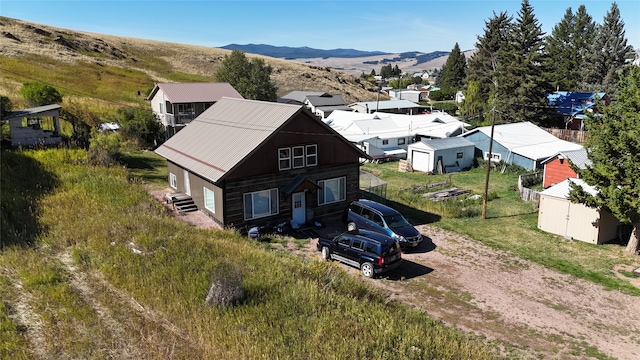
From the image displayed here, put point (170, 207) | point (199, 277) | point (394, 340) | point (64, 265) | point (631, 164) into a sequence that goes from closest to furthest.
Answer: point (394, 340)
point (199, 277)
point (64, 265)
point (631, 164)
point (170, 207)

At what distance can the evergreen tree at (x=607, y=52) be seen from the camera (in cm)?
7094

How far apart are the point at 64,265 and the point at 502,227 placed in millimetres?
21897

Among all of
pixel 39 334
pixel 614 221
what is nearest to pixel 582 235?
pixel 614 221

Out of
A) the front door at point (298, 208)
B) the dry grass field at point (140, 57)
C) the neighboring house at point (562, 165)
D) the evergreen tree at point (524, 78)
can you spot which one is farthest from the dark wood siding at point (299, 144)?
the dry grass field at point (140, 57)

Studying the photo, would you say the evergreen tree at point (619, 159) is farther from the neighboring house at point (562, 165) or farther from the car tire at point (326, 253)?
the car tire at point (326, 253)

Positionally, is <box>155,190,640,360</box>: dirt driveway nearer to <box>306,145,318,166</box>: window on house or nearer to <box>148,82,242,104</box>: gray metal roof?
<box>306,145,318,166</box>: window on house

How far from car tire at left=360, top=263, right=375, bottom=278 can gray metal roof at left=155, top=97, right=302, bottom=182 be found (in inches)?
312

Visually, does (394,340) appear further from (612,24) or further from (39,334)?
(612,24)

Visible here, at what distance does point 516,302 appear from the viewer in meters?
15.9

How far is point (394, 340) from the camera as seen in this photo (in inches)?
366

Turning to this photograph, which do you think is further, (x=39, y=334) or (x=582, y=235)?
(x=582, y=235)

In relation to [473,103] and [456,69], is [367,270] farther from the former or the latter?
[456,69]

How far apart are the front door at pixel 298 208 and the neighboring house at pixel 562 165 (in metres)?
20.9

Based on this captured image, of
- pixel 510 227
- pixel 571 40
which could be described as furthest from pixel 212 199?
pixel 571 40
